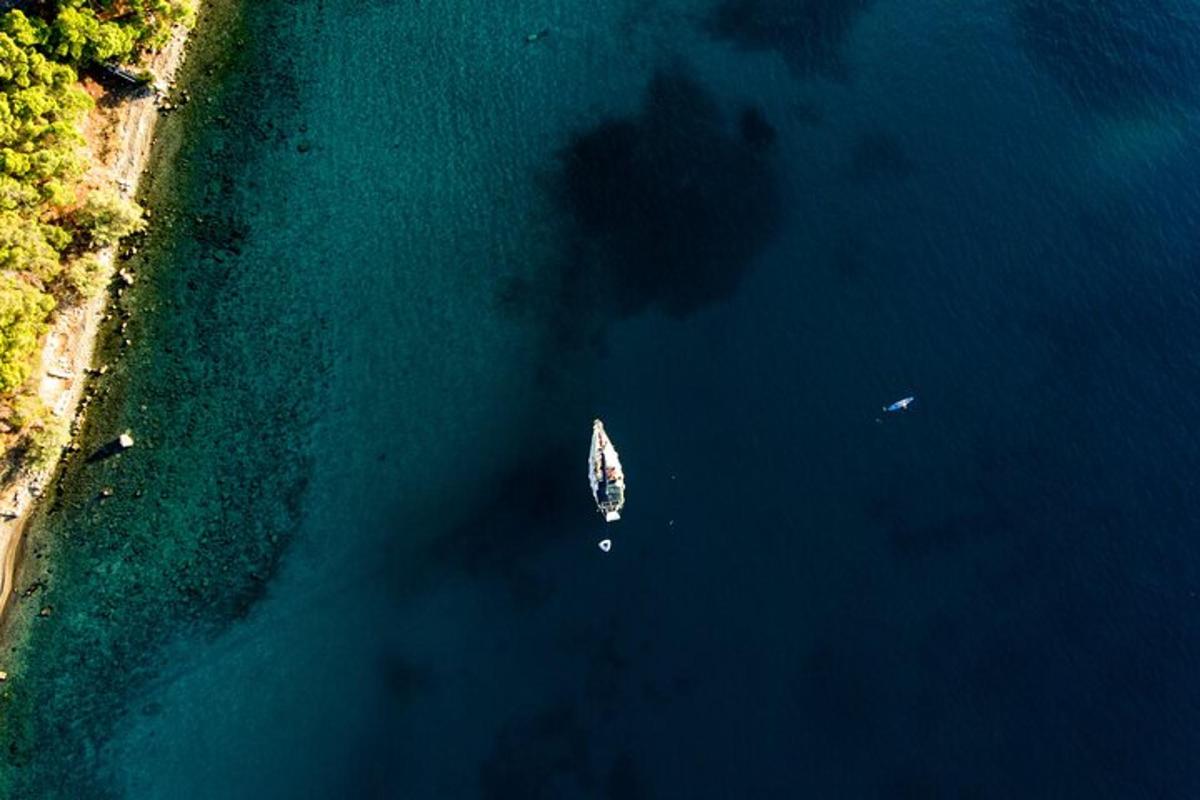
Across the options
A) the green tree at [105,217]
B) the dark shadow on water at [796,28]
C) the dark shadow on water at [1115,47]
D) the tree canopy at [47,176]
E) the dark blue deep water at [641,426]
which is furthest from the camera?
the dark shadow on water at [1115,47]

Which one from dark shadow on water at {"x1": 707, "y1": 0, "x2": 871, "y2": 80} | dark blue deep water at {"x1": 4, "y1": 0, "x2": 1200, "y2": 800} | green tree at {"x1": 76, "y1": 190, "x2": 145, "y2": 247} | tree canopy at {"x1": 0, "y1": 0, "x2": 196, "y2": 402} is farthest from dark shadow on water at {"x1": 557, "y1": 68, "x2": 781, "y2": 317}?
tree canopy at {"x1": 0, "y1": 0, "x2": 196, "y2": 402}

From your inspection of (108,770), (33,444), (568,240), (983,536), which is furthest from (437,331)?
(983,536)

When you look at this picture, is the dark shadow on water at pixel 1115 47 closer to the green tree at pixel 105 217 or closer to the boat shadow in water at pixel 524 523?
the boat shadow in water at pixel 524 523

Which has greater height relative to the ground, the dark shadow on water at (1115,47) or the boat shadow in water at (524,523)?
the dark shadow on water at (1115,47)

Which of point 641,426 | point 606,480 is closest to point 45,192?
point 606,480

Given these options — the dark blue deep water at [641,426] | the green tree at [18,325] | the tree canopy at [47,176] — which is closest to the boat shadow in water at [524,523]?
the dark blue deep water at [641,426]

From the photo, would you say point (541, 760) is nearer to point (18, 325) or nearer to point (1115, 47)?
point (18, 325)
